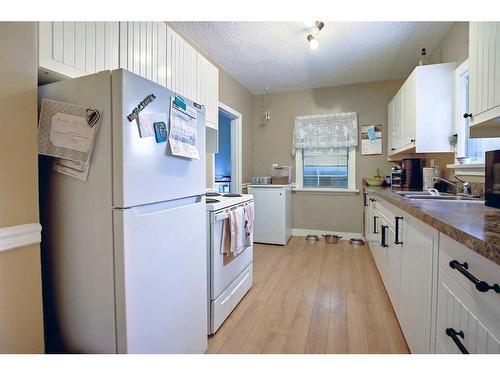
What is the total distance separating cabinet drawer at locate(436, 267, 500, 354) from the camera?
70 cm

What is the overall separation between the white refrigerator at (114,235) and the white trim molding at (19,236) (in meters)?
0.10

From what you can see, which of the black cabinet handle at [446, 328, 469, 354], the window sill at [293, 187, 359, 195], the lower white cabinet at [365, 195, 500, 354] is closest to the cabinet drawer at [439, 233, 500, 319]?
the lower white cabinet at [365, 195, 500, 354]

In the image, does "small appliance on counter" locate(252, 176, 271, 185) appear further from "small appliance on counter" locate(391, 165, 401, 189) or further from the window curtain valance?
"small appliance on counter" locate(391, 165, 401, 189)

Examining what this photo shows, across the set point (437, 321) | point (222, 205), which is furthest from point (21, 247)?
point (437, 321)

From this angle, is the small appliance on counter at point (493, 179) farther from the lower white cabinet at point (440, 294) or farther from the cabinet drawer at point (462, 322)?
the cabinet drawer at point (462, 322)

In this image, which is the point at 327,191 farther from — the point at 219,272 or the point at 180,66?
the point at 180,66

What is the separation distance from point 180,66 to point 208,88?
0.42 metres

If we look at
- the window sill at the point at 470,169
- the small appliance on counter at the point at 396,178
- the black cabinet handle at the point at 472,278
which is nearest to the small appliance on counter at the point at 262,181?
the small appliance on counter at the point at 396,178

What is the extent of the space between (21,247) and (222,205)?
3.47 feet

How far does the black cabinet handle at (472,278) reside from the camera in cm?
67

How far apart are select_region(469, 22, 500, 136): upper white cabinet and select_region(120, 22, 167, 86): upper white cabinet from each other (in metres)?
1.73

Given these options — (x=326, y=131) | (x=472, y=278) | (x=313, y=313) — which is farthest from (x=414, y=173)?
(x=472, y=278)

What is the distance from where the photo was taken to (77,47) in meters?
1.06

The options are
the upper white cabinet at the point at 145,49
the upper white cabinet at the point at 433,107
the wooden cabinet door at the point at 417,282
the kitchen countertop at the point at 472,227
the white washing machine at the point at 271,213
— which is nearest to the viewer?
the kitchen countertop at the point at 472,227
